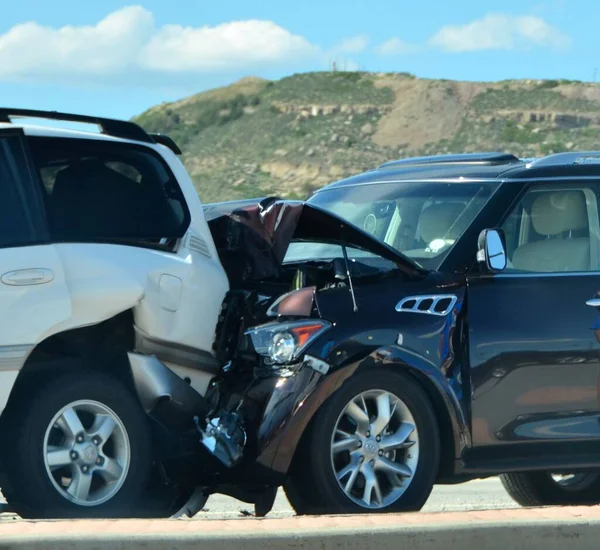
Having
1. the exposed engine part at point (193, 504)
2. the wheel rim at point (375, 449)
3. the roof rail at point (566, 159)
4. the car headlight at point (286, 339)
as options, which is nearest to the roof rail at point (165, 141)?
the car headlight at point (286, 339)

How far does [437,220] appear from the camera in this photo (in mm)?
7066

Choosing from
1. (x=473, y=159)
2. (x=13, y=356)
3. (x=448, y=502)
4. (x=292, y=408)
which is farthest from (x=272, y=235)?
(x=448, y=502)

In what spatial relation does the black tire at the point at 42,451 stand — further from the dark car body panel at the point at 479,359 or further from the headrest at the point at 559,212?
the headrest at the point at 559,212

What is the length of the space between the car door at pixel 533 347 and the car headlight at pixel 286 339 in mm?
893

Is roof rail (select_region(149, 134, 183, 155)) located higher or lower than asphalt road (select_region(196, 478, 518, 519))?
higher

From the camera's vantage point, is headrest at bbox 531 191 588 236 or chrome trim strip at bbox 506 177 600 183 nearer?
A: chrome trim strip at bbox 506 177 600 183

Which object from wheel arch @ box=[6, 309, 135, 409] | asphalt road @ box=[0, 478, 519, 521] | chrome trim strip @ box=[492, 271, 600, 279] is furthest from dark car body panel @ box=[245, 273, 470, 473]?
asphalt road @ box=[0, 478, 519, 521]

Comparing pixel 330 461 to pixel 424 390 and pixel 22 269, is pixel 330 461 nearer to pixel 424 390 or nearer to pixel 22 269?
pixel 424 390

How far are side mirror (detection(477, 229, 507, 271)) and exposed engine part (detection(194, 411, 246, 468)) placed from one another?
1540 mm

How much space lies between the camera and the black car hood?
20.8 ft

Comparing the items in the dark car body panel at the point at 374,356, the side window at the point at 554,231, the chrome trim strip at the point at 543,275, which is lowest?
the dark car body panel at the point at 374,356

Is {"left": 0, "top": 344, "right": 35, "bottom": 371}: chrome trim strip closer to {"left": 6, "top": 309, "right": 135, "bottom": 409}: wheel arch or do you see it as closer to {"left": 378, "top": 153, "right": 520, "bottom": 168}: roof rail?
{"left": 6, "top": 309, "right": 135, "bottom": 409}: wheel arch

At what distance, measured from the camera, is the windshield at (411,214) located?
687 centimetres

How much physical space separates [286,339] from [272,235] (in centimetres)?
68
